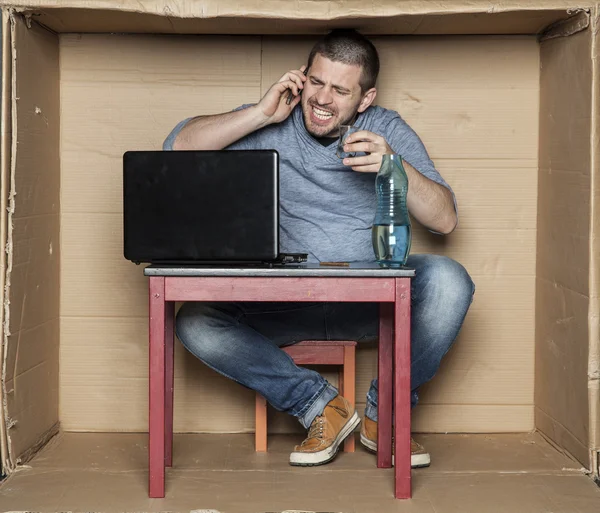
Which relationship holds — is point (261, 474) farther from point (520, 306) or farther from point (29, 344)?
point (520, 306)

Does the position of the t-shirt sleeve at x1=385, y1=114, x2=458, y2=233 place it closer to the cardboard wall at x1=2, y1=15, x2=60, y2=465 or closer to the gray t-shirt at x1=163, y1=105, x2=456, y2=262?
the gray t-shirt at x1=163, y1=105, x2=456, y2=262

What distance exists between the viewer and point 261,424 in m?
2.03

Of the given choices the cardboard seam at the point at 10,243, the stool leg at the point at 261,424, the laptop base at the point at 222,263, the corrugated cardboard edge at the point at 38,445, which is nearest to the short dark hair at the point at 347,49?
the laptop base at the point at 222,263

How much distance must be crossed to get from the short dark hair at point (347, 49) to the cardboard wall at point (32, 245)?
0.64 metres

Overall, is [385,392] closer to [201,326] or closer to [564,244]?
[201,326]

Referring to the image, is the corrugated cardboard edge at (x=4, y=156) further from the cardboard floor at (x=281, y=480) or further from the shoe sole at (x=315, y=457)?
the shoe sole at (x=315, y=457)

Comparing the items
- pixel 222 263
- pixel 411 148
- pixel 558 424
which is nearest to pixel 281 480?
pixel 222 263

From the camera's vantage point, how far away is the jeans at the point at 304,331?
1.83 meters

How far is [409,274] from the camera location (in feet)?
5.23

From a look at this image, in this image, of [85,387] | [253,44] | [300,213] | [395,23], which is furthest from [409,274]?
[85,387]

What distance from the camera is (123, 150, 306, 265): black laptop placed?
5.19 feet

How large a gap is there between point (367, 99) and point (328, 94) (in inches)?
5.2

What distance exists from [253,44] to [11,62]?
0.62 m

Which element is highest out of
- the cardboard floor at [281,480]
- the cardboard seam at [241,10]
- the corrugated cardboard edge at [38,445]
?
the cardboard seam at [241,10]
